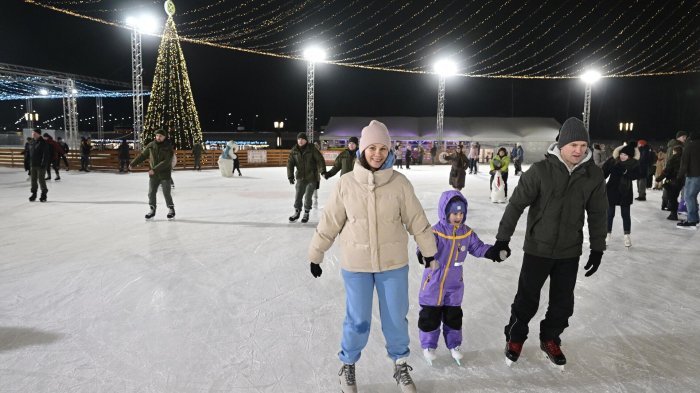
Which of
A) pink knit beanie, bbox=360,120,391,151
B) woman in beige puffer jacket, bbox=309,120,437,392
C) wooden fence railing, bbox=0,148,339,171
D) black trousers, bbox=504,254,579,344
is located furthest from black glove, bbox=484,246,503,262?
Result: wooden fence railing, bbox=0,148,339,171

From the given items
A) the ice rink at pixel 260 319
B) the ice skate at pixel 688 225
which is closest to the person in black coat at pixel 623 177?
the ice rink at pixel 260 319

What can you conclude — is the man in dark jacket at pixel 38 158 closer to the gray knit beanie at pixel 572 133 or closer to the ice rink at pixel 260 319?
the ice rink at pixel 260 319

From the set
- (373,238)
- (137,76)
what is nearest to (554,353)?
(373,238)

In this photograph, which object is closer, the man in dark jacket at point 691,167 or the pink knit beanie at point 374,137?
the pink knit beanie at point 374,137

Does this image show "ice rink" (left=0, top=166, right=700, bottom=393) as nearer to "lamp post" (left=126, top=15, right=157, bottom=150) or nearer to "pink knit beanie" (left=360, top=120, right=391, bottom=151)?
"pink knit beanie" (left=360, top=120, right=391, bottom=151)

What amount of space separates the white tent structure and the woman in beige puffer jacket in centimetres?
2621

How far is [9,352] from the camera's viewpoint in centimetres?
271

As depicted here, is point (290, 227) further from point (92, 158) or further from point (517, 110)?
point (517, 110)

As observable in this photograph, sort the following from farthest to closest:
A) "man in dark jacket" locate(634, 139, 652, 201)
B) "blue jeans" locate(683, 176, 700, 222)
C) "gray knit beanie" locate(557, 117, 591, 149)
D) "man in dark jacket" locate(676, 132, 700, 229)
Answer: "man in dark jacket" locate(634, 139, 652, 201), "blue jeans" locate(683, 176, 700, 222), "man in dark jacket" locate(676, 132, 700, 229), "gray knit beanie" locate(557, 117, 591, 149)

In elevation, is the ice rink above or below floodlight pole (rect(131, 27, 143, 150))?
below

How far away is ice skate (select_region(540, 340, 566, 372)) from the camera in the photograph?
254 cm

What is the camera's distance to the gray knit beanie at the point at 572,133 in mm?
2365

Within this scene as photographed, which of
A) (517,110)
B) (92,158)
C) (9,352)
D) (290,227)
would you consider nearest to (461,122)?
(517,110)

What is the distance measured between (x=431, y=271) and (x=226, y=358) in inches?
49.6
